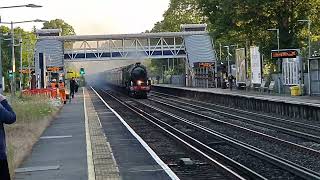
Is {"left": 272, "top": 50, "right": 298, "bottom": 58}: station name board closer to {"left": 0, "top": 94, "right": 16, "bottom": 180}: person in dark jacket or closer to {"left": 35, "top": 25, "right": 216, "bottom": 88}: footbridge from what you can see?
{"left": 0, "top": 94, "right": 16, "bottom": 180}: person in dark jacket

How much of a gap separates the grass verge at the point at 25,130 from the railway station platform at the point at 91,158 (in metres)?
0.25

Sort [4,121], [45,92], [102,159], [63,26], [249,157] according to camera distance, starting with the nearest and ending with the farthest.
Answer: [4,121]
[102,159]
[249,157]
[45,92]
[63,26]

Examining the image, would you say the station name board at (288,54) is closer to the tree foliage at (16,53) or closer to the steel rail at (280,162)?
the steel rail at (280,162)

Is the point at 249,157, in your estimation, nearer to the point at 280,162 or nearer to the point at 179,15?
the point at 280,162

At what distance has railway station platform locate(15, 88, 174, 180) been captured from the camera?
12.6 metres

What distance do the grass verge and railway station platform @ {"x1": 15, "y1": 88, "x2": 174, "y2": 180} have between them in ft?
0.82

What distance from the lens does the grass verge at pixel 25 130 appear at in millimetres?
15402

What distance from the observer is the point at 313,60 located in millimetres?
38625

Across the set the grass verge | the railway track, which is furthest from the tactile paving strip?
the railway track

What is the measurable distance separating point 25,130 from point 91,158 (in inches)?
339

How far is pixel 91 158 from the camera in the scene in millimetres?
14820

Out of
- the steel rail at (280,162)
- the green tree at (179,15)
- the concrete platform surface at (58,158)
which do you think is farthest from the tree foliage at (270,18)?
the green tree at (179,15)

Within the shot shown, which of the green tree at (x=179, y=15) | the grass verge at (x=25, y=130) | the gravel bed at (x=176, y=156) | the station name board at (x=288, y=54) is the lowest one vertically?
the gravel bed at (x=176, y=156)

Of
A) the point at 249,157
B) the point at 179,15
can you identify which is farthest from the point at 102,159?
the point at 179,15
